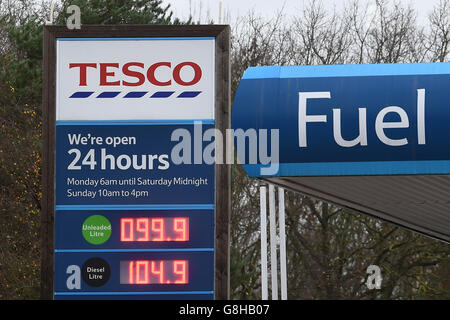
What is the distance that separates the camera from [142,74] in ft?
32.9

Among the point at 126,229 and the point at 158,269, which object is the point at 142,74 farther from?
the point at 158,269

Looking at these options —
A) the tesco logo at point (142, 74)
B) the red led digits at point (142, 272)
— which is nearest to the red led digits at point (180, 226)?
the red led digits at point (142, 272)

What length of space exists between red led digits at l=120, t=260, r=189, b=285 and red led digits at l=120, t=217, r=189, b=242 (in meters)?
0.23

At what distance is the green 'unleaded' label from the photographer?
32.1ft

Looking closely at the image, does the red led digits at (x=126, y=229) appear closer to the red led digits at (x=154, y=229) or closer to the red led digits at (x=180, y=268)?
the red led digits at (x=154, y=229)

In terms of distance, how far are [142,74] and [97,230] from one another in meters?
1.69

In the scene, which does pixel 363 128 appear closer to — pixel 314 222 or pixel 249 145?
pixel 249 145

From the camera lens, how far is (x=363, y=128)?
1041cm

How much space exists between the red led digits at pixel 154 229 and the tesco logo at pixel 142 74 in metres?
1.41

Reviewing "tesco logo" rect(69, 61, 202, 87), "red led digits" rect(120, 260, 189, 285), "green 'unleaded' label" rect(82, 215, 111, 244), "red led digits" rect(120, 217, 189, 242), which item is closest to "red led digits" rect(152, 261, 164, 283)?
"red led digits" rect(120, 260, 189, 285)

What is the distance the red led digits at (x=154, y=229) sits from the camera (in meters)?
9.73

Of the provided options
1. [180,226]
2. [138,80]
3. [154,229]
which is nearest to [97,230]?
[154,229]
